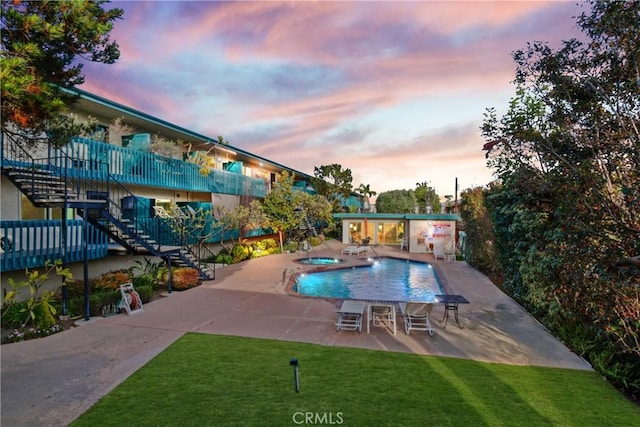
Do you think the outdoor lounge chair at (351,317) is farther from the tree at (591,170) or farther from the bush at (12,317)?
the bush at (12,317)

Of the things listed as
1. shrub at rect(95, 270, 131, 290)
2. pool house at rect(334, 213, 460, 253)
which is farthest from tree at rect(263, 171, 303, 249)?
shrub at rect(95, 270, 131, 290)

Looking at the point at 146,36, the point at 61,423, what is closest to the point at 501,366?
the point at 61,423

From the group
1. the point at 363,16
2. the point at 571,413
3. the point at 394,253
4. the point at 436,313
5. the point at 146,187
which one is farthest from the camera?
the point at 394,253

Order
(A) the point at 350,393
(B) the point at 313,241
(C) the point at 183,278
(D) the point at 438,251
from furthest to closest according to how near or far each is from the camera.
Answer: (B) the point at 313,241 → (D) the point at 438,251 → (C) the point at 183,278 → (A) the point at 350,393

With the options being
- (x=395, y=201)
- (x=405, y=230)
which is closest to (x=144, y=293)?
(x=405, y=230)

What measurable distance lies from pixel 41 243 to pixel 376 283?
546 inches

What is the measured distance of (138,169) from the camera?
51.1ft

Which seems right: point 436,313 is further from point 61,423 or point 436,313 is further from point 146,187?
point 146,187

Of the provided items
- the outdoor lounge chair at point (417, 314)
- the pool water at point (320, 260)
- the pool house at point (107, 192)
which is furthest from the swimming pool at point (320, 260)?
the outdoor lounge chair at point (417, 314)

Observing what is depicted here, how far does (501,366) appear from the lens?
22.2ft

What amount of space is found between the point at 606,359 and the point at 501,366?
216cm

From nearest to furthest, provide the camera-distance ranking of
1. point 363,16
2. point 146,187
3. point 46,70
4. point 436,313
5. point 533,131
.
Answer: point 46,70 → point 533,131 → point 436,313 → point 363,16 → point 146,187

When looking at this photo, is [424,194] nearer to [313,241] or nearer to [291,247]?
[313,241]

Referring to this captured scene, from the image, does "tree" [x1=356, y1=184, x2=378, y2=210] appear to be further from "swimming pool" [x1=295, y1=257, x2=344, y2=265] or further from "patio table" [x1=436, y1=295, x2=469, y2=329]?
"patio table" [x1=436, y1=295, x2=469, y2=329]
